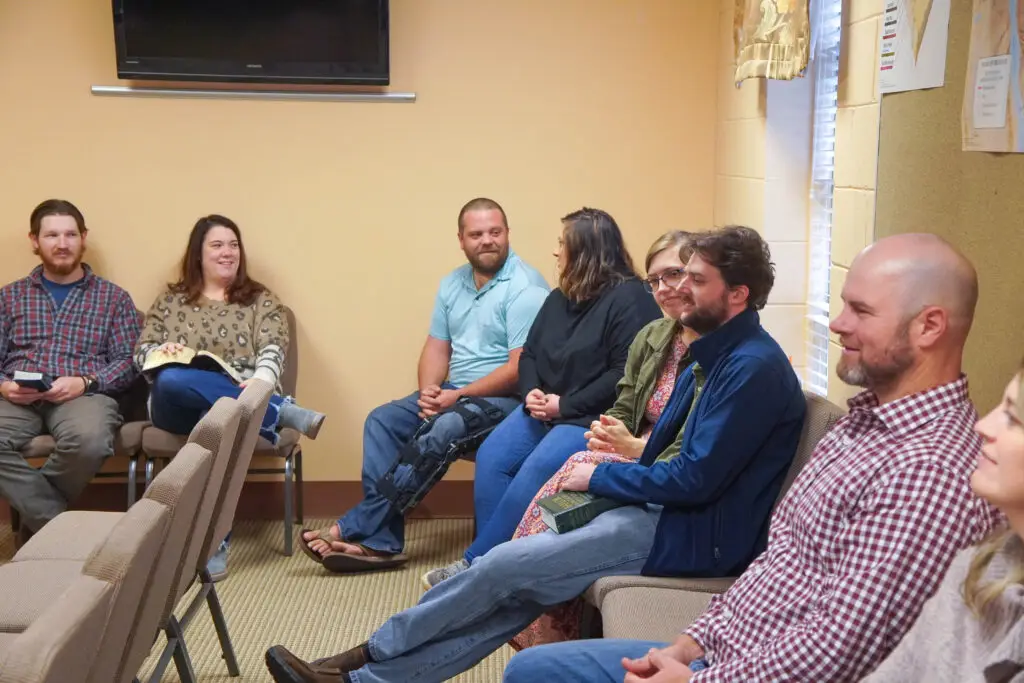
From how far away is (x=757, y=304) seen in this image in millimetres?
2643

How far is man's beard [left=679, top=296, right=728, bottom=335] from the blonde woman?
1.10m

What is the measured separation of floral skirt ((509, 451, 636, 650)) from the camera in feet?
9.34

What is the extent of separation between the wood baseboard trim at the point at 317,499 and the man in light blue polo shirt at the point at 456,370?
1.17ft

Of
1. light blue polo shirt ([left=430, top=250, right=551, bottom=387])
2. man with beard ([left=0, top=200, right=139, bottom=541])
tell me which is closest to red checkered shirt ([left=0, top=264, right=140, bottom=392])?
man with beard ([left=0, top=200, right=139, bottom=541])

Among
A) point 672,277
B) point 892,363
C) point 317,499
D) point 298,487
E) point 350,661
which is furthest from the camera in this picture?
point 317,499

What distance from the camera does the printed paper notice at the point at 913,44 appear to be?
8.11ft

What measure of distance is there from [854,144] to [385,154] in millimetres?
2230

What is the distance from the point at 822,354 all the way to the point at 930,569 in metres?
2.21

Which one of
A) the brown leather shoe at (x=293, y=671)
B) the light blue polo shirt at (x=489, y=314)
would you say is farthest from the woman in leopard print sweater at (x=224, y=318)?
the brown leather shoe at (x=293, y=671)

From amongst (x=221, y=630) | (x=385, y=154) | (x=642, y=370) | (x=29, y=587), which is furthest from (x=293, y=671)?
(x=385, y=154)

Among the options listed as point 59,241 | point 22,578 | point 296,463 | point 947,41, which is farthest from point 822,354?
point 59,241

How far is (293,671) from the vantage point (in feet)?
9.32

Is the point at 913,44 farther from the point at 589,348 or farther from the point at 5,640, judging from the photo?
the point at 5,640

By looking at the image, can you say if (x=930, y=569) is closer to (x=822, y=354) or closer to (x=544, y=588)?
(x=544, y=588)
